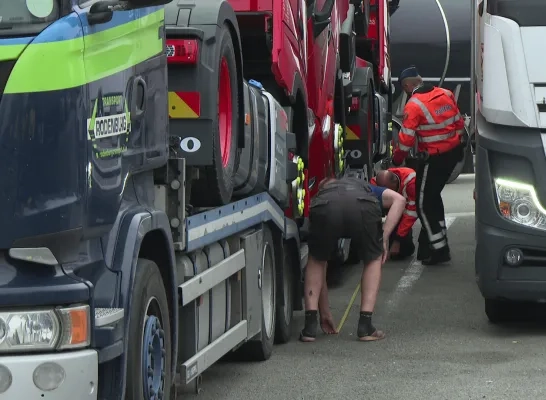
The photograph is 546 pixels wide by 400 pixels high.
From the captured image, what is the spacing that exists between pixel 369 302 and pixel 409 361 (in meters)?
1.02

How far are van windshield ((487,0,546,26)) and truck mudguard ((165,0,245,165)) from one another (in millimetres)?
2598

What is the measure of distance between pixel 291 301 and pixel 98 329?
464 cm

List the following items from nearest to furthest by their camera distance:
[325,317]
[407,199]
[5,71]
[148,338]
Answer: [5,71], [148,338], [325,317], [407,199]

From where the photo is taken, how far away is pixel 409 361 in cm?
831

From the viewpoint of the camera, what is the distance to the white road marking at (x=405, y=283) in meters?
10.9

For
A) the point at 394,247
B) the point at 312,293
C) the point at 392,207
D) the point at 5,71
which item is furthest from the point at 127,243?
the point at 394,247

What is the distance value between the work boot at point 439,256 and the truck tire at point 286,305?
14.1 ft

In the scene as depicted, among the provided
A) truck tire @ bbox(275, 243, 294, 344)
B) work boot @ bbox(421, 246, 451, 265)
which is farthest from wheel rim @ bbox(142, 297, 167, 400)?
work boot @ bbox(421, 246, 451, 265)

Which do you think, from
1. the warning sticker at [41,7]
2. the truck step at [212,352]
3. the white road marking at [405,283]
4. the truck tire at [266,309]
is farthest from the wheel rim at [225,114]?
the white road marking at [405,283]

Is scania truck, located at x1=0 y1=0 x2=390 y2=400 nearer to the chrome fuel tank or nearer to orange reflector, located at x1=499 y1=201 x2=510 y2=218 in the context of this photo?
orange reflector, located at x1=499 y1=201 x2=510 y2=218

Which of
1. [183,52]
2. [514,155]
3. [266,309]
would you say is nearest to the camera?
[183,52]

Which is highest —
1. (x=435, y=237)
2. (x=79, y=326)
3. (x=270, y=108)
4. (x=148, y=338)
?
(x=79, y=326)

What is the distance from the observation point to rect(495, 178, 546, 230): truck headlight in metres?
8.84

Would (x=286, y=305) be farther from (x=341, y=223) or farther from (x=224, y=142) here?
(x=224, y=142)
